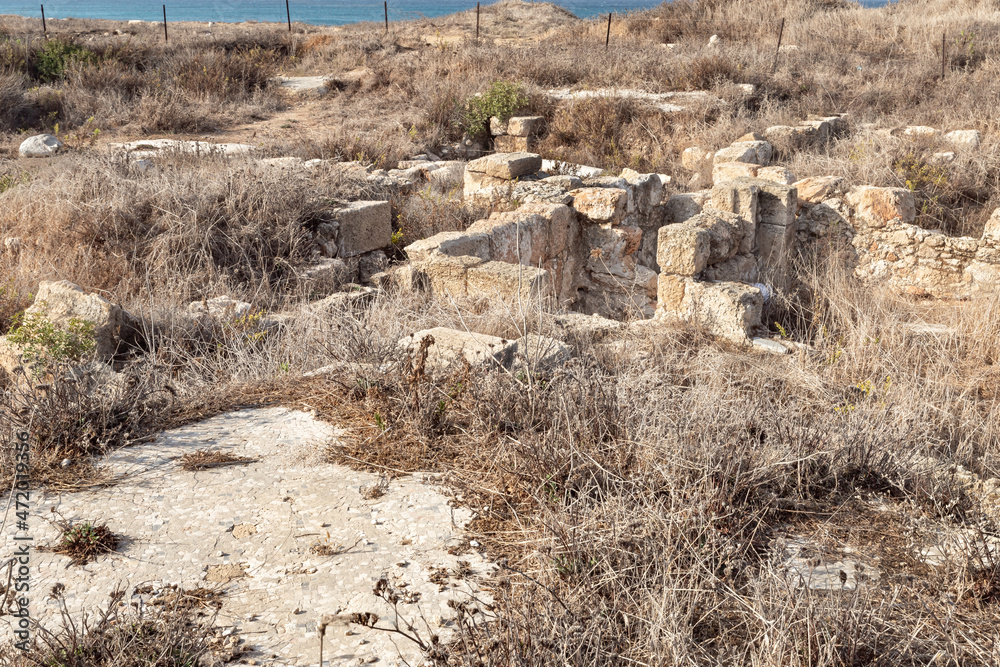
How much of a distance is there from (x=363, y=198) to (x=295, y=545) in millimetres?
6214

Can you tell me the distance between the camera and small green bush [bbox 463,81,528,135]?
1281 cm

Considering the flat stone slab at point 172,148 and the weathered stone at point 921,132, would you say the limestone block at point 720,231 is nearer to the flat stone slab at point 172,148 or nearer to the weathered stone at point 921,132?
the weathered stone at point 921,132

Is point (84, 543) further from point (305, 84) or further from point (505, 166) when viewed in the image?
point (305, 84)

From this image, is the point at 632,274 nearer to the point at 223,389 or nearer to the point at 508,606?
the point at 223,389

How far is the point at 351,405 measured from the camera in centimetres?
357

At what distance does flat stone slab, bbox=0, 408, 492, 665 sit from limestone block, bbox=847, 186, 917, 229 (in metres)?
7.15

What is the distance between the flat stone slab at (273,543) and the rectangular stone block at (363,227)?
4.48 meters

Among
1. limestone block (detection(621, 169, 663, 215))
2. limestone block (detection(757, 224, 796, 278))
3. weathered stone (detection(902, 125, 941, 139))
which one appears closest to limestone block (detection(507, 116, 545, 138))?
limestone block (detection(621, 169, 663, 215))

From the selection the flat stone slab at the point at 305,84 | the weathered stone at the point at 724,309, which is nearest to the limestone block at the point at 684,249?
the weathered stone at the point at 724,309

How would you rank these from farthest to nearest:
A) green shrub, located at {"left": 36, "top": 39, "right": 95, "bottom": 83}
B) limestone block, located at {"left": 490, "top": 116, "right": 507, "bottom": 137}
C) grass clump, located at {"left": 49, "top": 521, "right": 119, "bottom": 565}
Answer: green shrub, located at {"left": 36, "top": 39, "right": 95, "bottom": 83}, limestone block, located at {"left": 490, "top": 116, "right": 507, "bottom": 137}, grass clump, located at {"left": 49, "top": 521, "right": 119, "bottom": 565}

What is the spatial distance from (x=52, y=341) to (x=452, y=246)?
327cm

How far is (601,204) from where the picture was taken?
775 centimetres

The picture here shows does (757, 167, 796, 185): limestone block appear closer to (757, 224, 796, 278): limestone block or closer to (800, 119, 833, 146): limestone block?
(757, 224, 796, 278): limestone block

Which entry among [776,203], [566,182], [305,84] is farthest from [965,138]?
[305,84]
